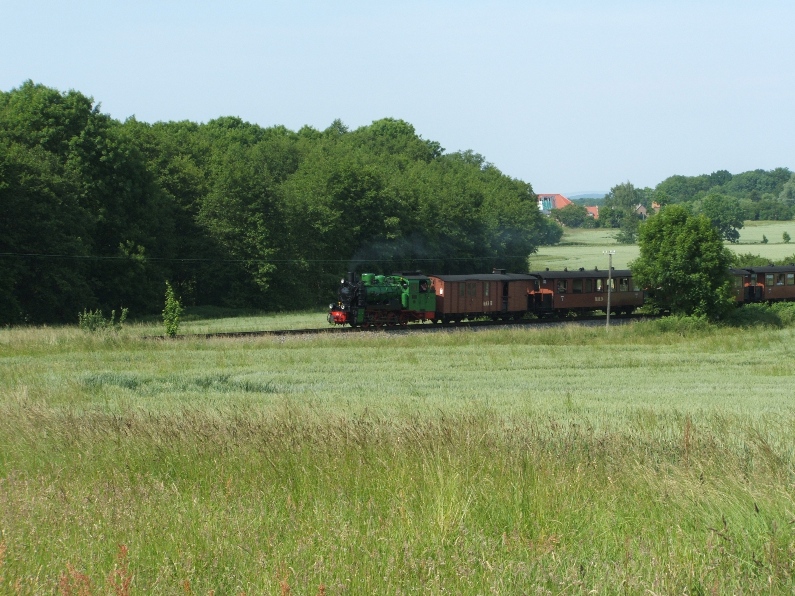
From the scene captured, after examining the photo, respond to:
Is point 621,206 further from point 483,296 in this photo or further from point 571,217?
point 483,296

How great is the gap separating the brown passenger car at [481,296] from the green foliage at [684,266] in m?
6.93

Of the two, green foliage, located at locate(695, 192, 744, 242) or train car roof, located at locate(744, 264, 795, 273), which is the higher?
green foliage, located at locate(695, 192, 744, 242)

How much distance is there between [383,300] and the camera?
3969cm

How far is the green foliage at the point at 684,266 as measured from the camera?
1775 inches

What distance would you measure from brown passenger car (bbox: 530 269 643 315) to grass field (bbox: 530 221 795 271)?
2706 centimetres

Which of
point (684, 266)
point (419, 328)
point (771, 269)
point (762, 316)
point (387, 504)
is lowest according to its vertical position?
point (762, 316)

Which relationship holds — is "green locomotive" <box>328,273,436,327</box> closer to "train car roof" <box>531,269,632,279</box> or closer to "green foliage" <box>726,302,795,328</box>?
"train car roof" <box>531,269,632,279</box>

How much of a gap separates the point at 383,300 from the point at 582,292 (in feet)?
45.3

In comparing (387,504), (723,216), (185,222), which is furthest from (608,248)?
(387,504)

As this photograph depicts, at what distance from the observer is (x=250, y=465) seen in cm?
690

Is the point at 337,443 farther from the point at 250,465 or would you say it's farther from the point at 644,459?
the point at 644,459

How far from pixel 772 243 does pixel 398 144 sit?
56206 mm

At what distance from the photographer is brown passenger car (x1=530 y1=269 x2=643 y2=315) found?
45906 millimetres

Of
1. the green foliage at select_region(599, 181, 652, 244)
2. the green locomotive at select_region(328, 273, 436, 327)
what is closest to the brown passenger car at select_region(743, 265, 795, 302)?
the green locomotive at select_region(328, 273, 436, 327)
